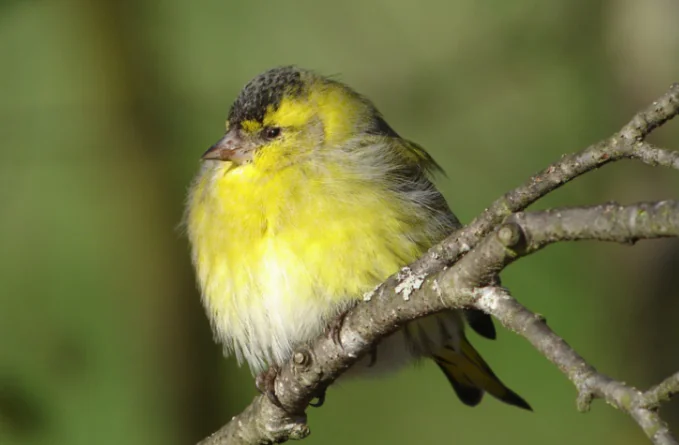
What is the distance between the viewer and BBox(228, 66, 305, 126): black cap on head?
4.12 m

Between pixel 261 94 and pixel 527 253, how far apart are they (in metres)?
2.32

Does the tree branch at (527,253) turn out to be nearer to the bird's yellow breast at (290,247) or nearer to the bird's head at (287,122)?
the bird's yellow breast at (290,247)

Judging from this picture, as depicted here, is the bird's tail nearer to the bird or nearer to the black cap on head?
the bird

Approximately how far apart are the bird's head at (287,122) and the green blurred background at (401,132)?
135 cm

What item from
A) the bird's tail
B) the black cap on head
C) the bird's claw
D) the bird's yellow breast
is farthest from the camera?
the bird's tail

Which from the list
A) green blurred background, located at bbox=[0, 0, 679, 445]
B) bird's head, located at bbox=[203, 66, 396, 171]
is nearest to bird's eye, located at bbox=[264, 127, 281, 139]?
bird's head, located at bbox=[203, 66, 396, 171]

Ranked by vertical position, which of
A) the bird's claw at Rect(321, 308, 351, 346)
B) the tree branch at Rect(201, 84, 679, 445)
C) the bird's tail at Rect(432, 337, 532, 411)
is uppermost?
the tree branch at Rect(201, 84, 679, 445)

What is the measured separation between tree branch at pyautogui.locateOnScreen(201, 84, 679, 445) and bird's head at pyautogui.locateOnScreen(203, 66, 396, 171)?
1.17m

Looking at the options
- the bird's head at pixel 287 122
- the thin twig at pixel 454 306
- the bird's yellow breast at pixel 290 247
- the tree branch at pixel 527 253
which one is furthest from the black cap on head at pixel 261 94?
the tree branch at pixel 527 253

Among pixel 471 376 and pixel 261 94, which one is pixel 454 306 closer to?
pixel 261 94

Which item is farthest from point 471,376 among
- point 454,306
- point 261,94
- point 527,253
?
point 527,253

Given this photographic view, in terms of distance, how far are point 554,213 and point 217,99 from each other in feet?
13.6

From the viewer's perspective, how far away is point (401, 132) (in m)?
5.92

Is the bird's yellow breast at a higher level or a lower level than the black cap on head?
lower
